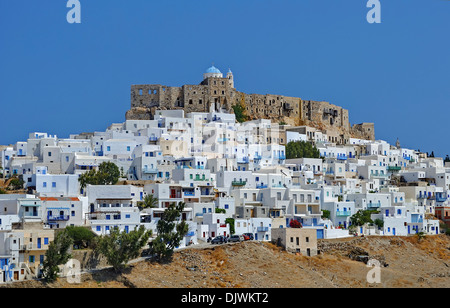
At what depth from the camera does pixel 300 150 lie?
195 feet

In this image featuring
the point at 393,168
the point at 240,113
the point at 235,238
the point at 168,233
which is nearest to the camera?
the point at 168,233

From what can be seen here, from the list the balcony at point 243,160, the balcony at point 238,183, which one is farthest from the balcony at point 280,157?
the balcony at point 238,183

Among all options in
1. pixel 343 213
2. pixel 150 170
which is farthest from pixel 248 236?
pixel 150 170

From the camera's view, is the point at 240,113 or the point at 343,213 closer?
the point at 343,213

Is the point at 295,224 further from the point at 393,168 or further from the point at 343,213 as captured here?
the point at 393,168

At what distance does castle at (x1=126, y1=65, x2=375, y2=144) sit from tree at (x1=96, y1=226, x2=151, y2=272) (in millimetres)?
28248

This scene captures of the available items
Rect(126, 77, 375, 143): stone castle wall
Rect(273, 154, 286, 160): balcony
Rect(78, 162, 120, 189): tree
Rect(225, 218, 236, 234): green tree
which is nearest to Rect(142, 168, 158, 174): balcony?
Rect(78, 162, 120, 189): tree

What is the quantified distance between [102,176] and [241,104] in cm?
2652

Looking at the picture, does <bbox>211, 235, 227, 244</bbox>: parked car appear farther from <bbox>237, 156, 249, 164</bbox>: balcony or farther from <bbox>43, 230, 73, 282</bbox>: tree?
<bbox>237, 156, 249, 164</bbox>: balcony

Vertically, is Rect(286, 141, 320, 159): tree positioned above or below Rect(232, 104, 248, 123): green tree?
below

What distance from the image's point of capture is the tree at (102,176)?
44.7 m

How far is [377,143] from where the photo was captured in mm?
67812

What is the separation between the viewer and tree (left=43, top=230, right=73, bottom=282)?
3366 centimetres

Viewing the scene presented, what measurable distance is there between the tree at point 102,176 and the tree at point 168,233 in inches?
241
